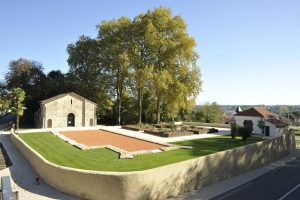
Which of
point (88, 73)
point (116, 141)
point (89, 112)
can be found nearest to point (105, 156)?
point (116, 141)

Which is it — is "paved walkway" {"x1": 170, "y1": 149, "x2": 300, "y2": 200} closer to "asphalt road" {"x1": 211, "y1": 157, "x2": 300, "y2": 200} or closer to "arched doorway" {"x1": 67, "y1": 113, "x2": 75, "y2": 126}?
"asphalt road" {"x1": 211, "y1": 157, "x2": 300, "y2": 200}

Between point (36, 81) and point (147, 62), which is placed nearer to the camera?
point (147, 62)

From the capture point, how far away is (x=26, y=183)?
19.9 metres

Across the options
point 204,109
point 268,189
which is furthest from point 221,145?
point 204,109

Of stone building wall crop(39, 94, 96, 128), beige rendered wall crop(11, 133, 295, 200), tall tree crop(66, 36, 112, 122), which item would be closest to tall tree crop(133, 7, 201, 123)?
tall tree crop(66, 36, 112, 122)

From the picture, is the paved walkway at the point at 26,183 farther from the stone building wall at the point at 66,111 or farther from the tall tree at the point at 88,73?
the tall tree at the point at 88,73

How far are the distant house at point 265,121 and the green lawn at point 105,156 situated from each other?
17.0 m

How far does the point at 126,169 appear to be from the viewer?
777 inches

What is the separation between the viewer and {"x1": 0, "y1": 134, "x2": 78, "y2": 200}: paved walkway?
17.5 m

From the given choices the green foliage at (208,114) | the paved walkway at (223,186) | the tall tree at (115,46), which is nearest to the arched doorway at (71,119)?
the tall tree at (115,46)

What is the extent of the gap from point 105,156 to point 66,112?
23.5 metres

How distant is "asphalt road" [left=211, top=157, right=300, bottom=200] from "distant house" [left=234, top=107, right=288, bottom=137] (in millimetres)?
20546

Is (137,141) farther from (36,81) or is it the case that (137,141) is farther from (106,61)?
(36,81)

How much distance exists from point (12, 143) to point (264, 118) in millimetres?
37787
